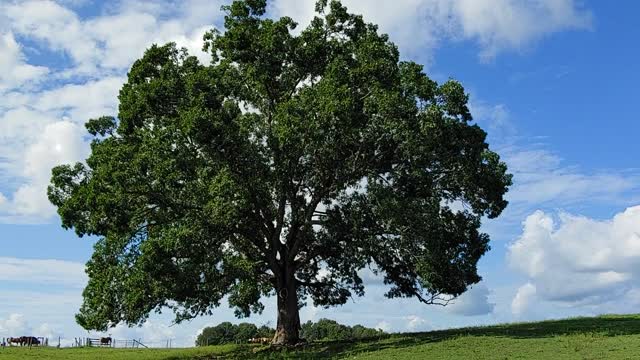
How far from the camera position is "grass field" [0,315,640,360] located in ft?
83.0

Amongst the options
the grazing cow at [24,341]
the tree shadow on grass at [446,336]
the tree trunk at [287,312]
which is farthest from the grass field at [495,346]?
the grazing cow at [24,341]

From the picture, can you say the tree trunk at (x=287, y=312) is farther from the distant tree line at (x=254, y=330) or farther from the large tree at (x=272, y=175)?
the distant tree line at (x=254, y=330)

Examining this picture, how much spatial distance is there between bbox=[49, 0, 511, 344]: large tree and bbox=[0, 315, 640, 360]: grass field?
2606mm

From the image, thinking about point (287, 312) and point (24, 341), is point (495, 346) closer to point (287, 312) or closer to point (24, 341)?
point (287, 312)

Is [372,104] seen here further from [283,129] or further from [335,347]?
[335,347]

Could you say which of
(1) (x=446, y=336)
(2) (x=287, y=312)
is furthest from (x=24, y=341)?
(1) (x=446, y=336)

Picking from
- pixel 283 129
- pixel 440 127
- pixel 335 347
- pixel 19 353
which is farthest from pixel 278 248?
pixel 19 353

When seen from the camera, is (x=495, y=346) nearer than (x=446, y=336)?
Yes

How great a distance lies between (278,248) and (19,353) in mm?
20287

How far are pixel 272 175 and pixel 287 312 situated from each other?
26.8 feet

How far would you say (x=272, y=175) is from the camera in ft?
103

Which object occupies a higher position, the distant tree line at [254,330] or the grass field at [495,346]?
the distant tree line at [254,330]

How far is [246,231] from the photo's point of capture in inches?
1323

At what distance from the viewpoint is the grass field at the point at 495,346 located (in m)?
25.3
